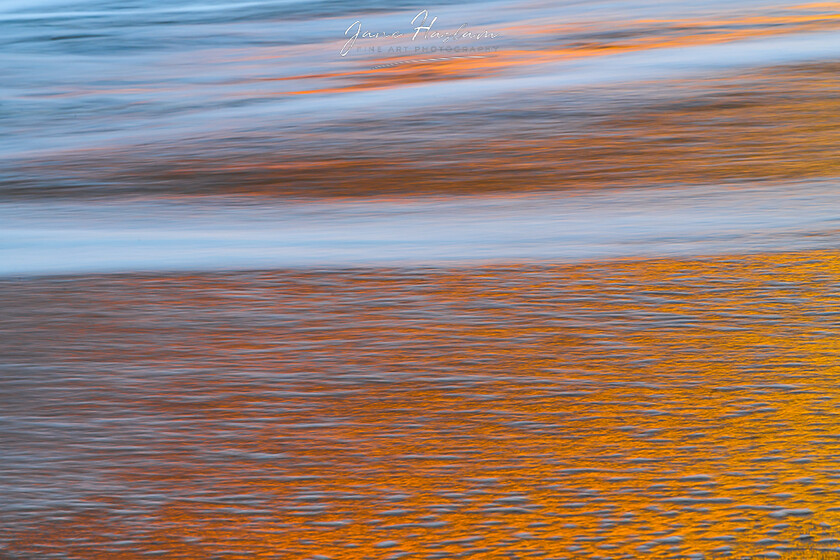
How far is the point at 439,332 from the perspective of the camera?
112 centimetres

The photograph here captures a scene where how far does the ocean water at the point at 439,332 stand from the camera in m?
0.74

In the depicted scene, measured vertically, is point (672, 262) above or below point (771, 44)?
below

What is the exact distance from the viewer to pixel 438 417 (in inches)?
35.4

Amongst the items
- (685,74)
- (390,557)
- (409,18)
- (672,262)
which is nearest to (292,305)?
(672,262)

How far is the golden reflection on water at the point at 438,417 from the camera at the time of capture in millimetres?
724

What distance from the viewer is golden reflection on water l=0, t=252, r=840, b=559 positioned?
2.37 feet

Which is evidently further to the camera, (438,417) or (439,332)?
(439,332)

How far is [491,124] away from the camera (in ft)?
8.22

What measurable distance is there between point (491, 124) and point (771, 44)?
1.61m

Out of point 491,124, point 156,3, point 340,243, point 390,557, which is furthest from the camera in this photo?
point 156,3

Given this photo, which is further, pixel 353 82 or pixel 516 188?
pixel 353 82

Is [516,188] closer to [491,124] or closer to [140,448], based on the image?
[491,124]

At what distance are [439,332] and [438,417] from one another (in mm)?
229

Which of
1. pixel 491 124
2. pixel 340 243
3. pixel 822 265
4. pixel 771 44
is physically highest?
pixel 771 44
